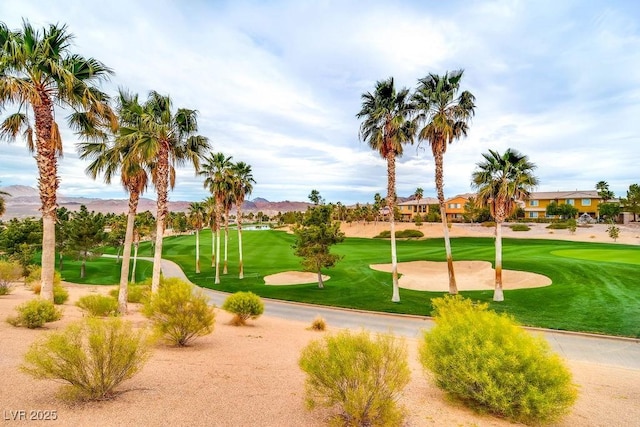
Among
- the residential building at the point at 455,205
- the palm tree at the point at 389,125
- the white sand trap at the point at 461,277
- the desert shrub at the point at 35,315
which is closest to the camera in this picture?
the desert shrub at the point at 35,315

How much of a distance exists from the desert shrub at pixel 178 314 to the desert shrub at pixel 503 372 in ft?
25.9

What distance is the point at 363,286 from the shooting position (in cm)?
2986

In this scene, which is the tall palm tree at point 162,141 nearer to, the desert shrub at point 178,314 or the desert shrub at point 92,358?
the desert shrub at point 178,314

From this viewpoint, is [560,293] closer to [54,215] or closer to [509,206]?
[509,206]

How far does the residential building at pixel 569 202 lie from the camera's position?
89.1 m

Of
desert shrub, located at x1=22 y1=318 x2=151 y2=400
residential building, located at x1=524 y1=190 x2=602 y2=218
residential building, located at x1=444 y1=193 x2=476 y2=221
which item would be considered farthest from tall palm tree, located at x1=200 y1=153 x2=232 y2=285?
residential building, located at x1=444 y1=193 x2=476 y2=221

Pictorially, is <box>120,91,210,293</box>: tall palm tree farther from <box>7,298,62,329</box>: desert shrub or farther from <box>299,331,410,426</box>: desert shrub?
<box>299,331,410,426</box>: desert shrub

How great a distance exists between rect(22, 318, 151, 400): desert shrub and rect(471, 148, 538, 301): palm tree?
20.5 metres

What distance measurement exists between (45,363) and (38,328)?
7.36 m

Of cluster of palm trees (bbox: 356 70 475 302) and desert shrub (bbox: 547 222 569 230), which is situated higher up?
cluster of palm trees (bbox: 356 70 475 302)

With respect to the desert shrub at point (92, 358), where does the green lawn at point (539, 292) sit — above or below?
below

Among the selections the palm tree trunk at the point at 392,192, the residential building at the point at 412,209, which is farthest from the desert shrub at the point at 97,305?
the residential building at the point at 412,209

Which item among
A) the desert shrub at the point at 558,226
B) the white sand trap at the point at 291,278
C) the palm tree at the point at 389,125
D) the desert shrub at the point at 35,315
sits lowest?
the white sand trap at the point at 291,278

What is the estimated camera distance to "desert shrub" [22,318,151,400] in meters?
6.46
